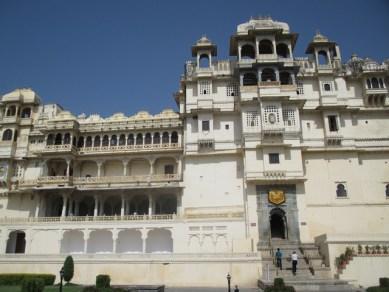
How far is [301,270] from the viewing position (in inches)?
1078

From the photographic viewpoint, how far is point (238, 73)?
39.4m

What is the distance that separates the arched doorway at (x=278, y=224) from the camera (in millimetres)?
34875

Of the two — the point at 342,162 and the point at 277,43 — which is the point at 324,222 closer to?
the point at 342,162

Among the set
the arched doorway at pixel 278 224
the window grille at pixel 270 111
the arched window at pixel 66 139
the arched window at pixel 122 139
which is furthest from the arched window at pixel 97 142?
the arched doorway at pixel 278 224

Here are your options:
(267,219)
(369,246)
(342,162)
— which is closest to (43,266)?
(267,219)

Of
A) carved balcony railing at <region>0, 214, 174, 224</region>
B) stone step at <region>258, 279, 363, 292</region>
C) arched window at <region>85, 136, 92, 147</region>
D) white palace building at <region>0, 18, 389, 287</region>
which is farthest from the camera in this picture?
arched window at <region>85, 136, 92, 147</region>

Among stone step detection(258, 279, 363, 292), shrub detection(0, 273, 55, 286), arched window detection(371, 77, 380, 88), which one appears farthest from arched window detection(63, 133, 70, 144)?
arched window detection(371, 77, 380, 88)

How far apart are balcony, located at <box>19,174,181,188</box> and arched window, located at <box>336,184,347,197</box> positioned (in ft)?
52.6

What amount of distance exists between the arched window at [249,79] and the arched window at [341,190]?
1370cm

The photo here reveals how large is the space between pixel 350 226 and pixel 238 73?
19.0 meters

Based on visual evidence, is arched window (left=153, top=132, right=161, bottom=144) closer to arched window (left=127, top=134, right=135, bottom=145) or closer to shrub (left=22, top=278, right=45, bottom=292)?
arched window (left=127, top=134, right=135, bottom=145)

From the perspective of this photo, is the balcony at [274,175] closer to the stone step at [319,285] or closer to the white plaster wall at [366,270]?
the white plaster wall at [366,270]

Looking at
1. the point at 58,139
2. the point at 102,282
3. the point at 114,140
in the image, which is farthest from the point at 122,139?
the point at 102,282

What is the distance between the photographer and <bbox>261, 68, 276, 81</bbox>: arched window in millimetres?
39281
